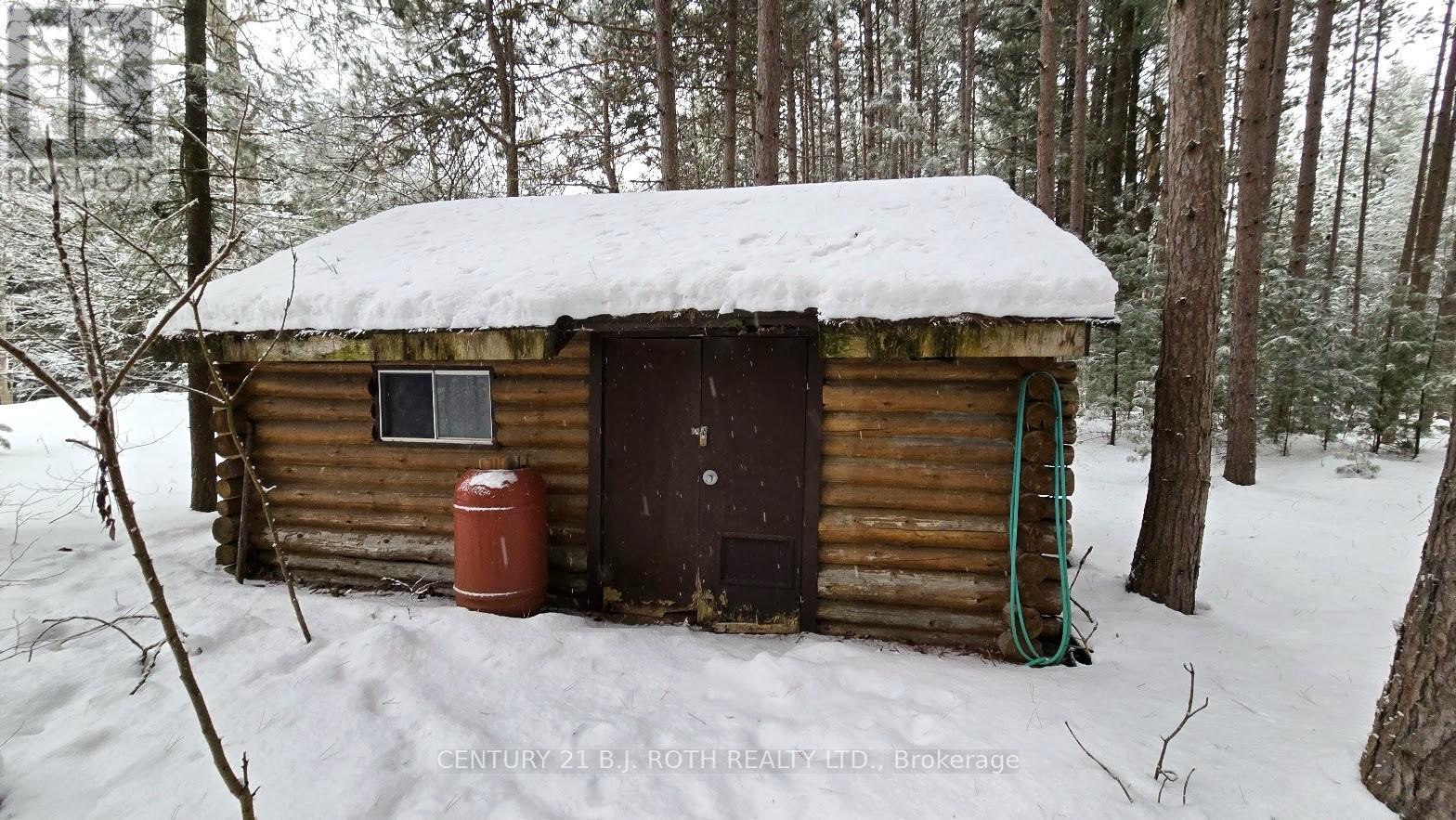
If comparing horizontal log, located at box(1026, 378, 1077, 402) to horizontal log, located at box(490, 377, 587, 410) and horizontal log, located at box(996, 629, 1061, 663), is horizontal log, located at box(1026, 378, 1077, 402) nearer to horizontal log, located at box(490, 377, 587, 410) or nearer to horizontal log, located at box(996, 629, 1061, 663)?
horizontal log, located at box(996, 629, 1061, 663)

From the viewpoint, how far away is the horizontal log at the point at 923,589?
4688 millimetres

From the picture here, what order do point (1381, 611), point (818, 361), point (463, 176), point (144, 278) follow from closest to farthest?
point (818, 361)
point (1381, 611)
point (144, 278)
point (463, 176)

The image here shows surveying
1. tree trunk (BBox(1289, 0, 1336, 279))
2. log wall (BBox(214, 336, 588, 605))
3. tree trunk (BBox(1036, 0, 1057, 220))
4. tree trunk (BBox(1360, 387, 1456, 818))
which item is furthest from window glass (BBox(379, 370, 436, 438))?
tree trunk (BBox(1289, 0, 1336, 279))

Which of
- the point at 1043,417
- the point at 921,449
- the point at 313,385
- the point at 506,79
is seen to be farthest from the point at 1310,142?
the point at 313,385

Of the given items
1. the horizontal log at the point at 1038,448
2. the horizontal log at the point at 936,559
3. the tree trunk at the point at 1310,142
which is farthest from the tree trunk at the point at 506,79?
the tree trunk at the point at 1310,142

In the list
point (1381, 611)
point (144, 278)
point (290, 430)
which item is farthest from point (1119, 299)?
point (144, 278)

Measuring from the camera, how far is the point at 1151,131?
13148 mm

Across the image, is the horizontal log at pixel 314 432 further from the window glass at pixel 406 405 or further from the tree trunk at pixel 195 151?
the tree trunk at pixel 195 151

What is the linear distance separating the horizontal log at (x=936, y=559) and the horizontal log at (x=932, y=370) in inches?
51.1

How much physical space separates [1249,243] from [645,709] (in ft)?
32.4

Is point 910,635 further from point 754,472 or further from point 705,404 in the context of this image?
A: point 705,404

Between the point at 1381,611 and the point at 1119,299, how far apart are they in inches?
341

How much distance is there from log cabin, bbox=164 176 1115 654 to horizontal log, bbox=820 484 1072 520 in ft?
0.06

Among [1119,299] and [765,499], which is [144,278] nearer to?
[765,499]
